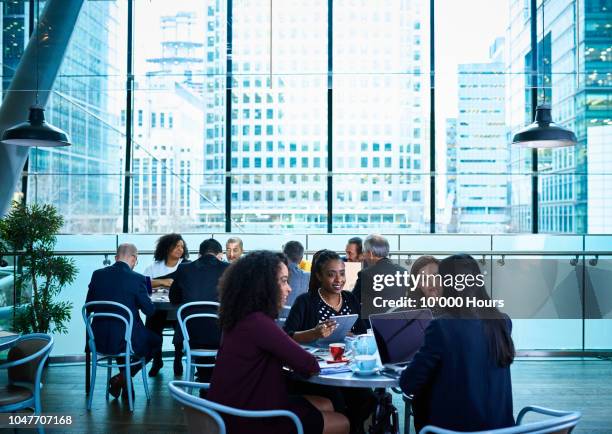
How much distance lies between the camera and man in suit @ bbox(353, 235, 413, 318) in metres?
5.07

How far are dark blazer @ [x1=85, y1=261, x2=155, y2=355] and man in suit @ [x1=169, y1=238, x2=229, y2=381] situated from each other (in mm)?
273

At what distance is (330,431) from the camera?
2.96m

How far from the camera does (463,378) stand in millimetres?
2531

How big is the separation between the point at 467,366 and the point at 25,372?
2.48 metres

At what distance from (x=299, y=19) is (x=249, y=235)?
308cm

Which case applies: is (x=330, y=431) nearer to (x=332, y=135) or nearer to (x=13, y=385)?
(x=13, y=385)

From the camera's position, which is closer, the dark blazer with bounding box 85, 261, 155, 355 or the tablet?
the tablet

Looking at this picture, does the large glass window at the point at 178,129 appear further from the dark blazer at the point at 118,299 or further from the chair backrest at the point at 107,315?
the chair backrest at the point at 107,315

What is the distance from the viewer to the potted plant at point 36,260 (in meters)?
6.27

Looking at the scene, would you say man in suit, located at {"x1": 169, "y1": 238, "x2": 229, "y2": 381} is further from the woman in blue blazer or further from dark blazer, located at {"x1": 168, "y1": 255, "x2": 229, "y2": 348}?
the woman in blue blazer

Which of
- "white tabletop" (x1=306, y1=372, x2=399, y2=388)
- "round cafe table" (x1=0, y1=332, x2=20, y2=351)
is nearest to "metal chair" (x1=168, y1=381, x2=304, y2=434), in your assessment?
"white tabletop" (x1=306, y1=372, x2=399, y2=388)

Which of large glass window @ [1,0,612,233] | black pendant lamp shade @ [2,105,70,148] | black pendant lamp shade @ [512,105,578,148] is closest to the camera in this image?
black pendant lamp shade @ [512,105,578,148]

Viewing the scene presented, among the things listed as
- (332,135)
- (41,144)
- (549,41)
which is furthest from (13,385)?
(549,41)

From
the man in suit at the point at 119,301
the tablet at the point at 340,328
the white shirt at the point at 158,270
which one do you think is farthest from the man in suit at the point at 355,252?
the tablet at the point at 340,328
